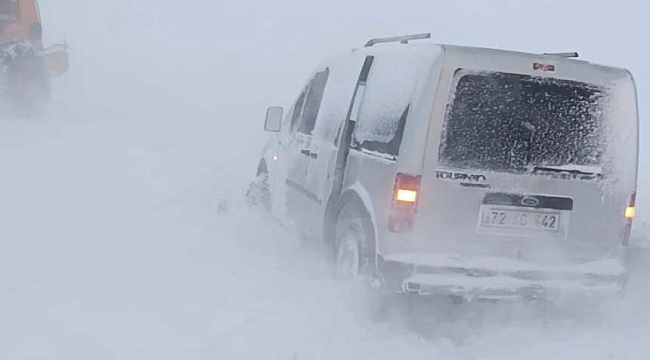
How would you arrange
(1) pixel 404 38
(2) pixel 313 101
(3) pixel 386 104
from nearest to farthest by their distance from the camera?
1. (3) pixel 386 104
2. (1) pixel 404 38
3. (2) pixel 313 101

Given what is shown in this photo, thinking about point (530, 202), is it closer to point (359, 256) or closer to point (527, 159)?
point (527, 159)

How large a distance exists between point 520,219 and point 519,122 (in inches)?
25.3

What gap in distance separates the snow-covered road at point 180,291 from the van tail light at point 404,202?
73 cm

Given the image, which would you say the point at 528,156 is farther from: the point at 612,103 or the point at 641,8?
the point at 641,8

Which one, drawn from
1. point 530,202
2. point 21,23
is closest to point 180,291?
point 530,202

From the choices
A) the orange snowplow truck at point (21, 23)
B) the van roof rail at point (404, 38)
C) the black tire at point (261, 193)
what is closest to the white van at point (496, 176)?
the van roof rail at point (404, 38)

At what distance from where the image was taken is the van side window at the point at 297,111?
307 inches

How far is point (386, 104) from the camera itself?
19.2 ft

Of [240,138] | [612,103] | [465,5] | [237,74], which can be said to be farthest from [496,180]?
[465,5]

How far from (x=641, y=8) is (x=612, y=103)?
32133 mm

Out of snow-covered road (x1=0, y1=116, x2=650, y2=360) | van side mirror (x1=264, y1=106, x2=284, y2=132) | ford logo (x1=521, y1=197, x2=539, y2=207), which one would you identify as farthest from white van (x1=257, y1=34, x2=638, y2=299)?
van side mirror (x1=264, y1=106, x2=284, y2=132)

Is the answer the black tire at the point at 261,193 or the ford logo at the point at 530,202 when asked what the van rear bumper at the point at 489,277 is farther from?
the black tire at the point at 261,193

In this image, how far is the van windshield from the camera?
538 centimetres

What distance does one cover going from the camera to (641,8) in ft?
115
